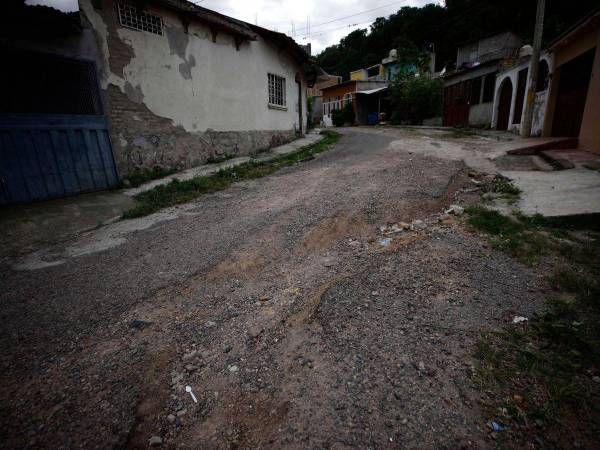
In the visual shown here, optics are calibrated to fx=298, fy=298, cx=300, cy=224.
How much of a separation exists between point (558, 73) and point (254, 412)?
1262 centimetres

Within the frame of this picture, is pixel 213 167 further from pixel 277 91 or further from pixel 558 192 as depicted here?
pixel 558 192

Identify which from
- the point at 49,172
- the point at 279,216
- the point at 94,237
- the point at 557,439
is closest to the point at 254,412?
the point at 557,439

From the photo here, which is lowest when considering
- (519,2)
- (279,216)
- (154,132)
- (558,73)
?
(279,216)

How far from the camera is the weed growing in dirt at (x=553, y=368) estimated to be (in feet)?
4.62

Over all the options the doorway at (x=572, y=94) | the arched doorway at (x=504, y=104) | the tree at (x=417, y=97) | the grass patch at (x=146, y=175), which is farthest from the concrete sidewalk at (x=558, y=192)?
the tree at (x=417, y=97)

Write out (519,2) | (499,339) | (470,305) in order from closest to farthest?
(499,339), (470,305), (519,2)

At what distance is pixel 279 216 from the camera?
438 centimetres

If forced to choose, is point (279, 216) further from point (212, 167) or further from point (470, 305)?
point (212, 167)

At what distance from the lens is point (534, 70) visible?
9.85 m

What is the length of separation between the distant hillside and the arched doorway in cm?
341

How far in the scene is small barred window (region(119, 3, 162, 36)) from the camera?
21.0ft

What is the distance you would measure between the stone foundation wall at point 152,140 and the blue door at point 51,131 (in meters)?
0.28

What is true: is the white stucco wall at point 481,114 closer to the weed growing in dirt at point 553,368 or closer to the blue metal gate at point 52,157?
the weed growing in dirt at point 553,368

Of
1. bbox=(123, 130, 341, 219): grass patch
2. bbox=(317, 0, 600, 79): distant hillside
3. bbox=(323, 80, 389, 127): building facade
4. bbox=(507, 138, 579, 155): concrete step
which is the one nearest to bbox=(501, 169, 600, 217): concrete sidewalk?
bbox=(507, 138, 579, 155): concrete step
